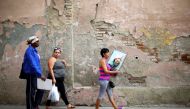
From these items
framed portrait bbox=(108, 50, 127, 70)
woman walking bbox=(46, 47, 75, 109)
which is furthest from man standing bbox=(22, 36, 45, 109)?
framed portrait bbox=(108, 50, 127, 70)

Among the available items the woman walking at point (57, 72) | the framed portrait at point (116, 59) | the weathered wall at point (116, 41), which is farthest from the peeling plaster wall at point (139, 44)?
the woman walking at point (57, 72)

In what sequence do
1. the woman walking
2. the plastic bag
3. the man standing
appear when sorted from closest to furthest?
the man standing < the plastic bag < the woman walking

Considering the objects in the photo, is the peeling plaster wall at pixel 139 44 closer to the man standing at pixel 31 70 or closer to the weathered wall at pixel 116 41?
the weathered wall at pixel 116 41

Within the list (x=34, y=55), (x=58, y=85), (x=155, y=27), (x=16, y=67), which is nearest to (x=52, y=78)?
(x=58, y=85)

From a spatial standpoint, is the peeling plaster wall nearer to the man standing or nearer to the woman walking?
the woman walking

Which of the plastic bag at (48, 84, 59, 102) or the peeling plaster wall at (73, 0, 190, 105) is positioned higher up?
the peeling plaster wall at (73, 0, 190, 105)

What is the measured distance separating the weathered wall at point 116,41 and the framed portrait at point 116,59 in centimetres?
11

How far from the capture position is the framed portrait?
9742 mm

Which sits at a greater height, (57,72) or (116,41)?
(116,41)

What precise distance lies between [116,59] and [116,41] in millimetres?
466

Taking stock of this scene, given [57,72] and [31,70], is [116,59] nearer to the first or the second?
[57,72]

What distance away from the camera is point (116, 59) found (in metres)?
9.74

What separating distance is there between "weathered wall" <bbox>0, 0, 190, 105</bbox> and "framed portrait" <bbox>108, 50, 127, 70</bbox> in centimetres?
11

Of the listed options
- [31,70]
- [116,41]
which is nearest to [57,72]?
[31,70]
